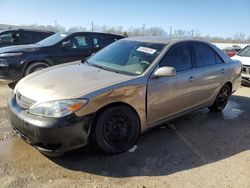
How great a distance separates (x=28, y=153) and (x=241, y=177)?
273cm

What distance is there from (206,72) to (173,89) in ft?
3.42

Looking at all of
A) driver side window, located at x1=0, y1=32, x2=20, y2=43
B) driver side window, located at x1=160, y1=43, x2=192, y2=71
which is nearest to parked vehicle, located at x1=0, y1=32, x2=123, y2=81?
driver side window, located at x1=0, y1=32, x2=20, y2=43

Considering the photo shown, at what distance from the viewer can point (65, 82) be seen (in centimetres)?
350

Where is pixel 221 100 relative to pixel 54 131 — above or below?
below

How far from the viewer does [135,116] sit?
12.1 ft

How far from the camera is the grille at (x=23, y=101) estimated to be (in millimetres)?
3230

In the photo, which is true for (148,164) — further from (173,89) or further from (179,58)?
(179,58)

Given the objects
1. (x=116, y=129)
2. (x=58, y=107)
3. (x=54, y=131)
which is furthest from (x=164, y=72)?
(x=54, y=131)

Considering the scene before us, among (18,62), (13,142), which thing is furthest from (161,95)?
(18,62)

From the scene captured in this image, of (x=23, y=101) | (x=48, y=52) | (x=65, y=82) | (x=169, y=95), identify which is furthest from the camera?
(x=48, y=52)

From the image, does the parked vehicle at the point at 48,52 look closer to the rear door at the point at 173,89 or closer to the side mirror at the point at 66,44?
the side mirror at the point at 66,44

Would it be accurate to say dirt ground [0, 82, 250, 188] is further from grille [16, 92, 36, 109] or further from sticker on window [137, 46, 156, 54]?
sticker on window [137, 46, 156, 54]

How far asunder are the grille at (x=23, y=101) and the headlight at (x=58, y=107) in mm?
176

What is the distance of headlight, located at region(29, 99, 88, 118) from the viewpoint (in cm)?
303
